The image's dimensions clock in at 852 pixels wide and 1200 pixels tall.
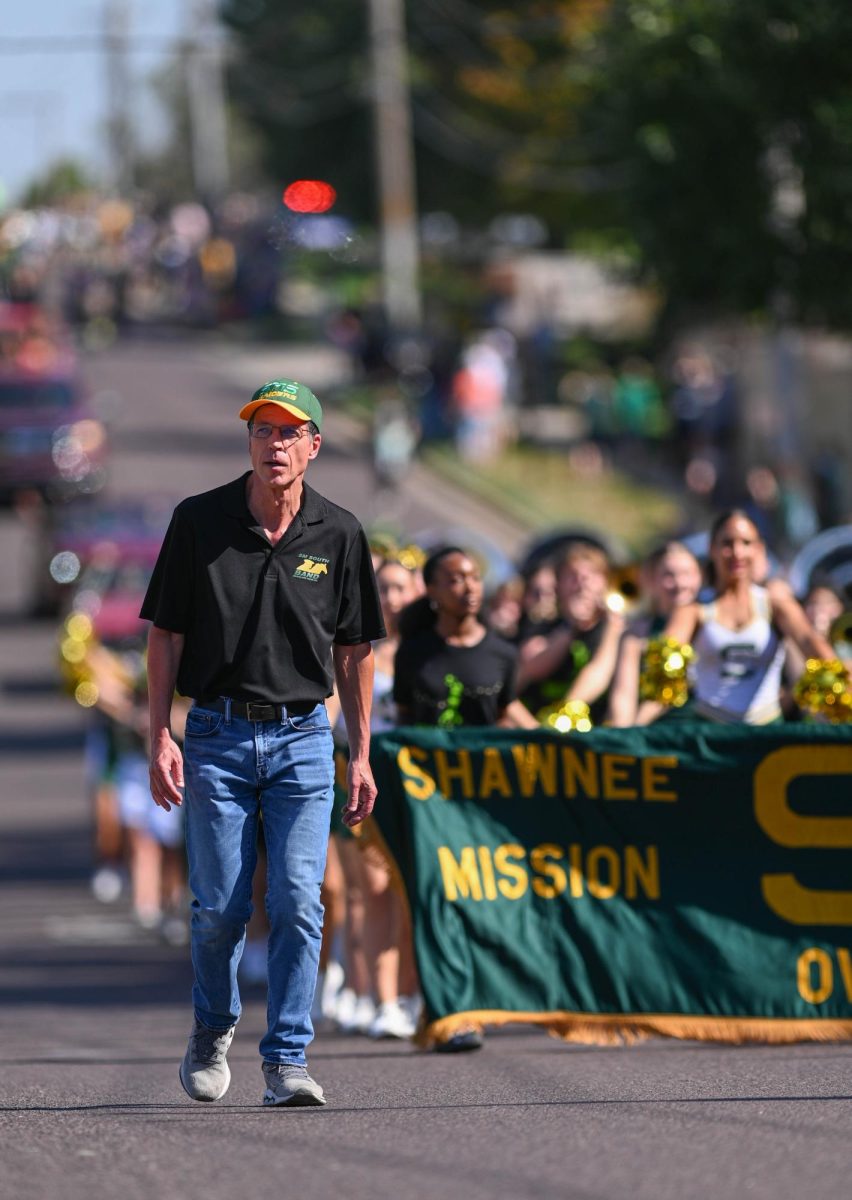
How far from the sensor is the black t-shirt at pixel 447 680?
9.66m

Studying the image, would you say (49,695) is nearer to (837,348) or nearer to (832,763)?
(837,348)

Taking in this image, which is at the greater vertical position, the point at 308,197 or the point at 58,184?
the point at 58,184

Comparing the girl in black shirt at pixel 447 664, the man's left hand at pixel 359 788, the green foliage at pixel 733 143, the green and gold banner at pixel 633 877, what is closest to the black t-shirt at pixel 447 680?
the girl in black shirt at pixel 447 664

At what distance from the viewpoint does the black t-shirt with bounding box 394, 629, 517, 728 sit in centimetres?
966

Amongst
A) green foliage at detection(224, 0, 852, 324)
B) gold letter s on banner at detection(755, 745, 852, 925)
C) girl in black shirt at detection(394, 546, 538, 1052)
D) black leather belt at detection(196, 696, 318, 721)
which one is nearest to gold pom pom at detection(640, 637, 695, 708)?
girl in black shirt at detection(394, 546, 538, 1052)

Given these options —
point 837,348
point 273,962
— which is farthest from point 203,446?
point 273,962

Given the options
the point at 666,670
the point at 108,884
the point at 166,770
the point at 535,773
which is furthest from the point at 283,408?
the point at 108,884

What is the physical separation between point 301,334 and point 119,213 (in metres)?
7.93

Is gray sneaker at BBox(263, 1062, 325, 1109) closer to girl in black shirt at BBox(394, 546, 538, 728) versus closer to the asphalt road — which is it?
the asphalt road

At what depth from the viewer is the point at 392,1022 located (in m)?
9.71

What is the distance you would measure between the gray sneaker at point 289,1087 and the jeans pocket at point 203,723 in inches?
37.1

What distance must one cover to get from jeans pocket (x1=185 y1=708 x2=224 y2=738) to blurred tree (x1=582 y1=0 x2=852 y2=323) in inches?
469

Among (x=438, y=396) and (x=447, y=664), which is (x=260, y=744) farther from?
(x=438, y=396)

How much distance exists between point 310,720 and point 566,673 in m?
4.07
